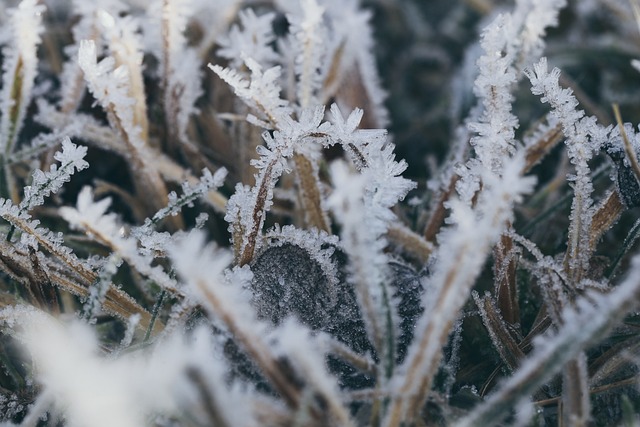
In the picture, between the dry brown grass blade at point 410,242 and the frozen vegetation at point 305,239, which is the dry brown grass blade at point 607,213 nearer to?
the frozen vegetation at point 305,239

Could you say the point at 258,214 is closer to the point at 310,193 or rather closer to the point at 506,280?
the point at 310,193

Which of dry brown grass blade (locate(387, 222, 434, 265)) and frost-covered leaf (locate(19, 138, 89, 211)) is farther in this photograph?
dry brown grass blade (locate(387, 222, 434, 265))

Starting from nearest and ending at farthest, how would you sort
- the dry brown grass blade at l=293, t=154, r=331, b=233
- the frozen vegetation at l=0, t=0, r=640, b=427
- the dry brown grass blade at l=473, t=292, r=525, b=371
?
1. the frozen vegetation at l=0, t=0, r=640, b=427
2. the dry brown grass blade at l=473, t=292, r=525, b=371
3. the dry brown grass blade at l=293, t=154, r=331, b=233

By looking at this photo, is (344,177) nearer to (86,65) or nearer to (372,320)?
(372,320)

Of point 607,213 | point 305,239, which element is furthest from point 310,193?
point 607,213

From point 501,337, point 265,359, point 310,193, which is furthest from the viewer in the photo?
point 310,193

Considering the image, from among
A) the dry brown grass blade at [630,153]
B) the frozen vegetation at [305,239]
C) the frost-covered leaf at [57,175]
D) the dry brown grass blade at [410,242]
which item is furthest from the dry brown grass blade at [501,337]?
the frost-covered leaf at [57,175]

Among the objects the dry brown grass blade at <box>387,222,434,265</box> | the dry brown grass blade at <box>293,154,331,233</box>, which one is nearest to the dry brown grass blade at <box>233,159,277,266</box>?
the dry brown grass blade at <box>293,154,331,233</box>

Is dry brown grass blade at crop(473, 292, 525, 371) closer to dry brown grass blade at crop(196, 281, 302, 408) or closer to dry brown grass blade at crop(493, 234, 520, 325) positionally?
dry brown grass blade at crop(493, 234, 520, 325)

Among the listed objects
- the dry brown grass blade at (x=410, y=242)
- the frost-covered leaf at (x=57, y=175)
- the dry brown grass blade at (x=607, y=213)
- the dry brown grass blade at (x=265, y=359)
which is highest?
the dry brown grass blade at (x=607, y=213)
